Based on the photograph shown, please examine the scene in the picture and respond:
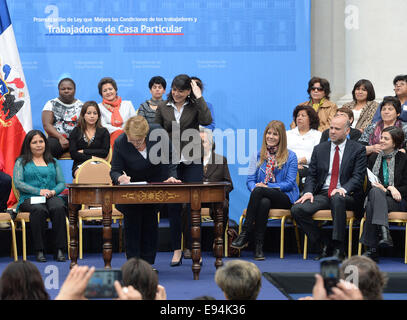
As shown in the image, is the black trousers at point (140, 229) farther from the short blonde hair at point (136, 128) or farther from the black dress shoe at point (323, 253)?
the black dress shoe at point (323, 253)

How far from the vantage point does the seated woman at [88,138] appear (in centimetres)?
718

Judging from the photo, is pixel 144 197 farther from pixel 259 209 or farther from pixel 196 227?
pixel 259 209

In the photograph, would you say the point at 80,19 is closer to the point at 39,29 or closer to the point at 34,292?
the point at 39,29

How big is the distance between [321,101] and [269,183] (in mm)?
1389

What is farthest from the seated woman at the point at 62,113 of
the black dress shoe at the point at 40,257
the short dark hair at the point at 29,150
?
the black dress shoe at the point at 40,257

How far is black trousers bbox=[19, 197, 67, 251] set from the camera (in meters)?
6.38

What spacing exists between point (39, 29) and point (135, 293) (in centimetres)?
663

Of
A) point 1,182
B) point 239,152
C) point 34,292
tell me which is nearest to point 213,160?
point 239,152

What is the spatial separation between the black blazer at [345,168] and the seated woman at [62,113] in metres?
2.64

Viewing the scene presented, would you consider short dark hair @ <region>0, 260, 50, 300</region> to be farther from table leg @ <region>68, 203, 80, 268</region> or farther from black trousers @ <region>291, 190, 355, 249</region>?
black trousers @ <region>291, 190, 355, 249</region>

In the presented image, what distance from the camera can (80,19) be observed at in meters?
8.30

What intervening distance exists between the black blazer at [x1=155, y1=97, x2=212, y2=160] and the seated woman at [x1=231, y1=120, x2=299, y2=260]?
979 mm

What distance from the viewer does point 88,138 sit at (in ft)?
23.7

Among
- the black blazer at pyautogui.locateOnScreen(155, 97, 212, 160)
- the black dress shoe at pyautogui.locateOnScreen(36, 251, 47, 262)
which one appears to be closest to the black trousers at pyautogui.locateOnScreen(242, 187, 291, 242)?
the black blazer at pyautogui.locateOnScreen(155, 97, 212, 160)
